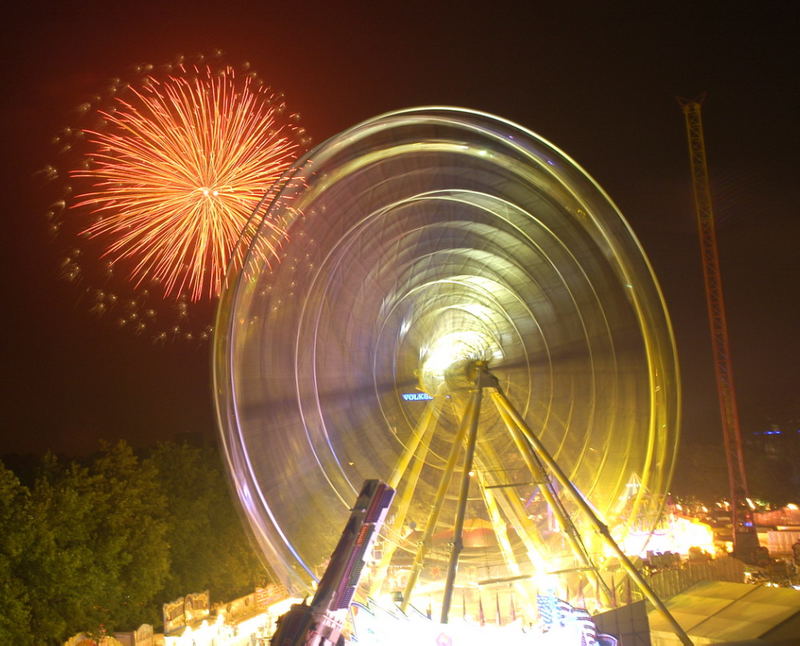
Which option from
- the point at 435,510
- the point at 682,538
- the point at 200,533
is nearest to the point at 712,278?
the point at 682,538

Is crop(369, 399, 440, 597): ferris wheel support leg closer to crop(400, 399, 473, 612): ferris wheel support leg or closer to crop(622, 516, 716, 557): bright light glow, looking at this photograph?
crop(400, 399, 473, 612): ferris wheel support leg

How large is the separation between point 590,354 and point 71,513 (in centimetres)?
1466

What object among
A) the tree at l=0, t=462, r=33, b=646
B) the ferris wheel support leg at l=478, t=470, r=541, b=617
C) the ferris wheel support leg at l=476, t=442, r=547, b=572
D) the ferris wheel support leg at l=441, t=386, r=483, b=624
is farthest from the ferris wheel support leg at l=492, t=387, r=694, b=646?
the tree at l=0, t=462, r=33, b=646

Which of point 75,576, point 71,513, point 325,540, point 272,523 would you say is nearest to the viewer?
point 272,523

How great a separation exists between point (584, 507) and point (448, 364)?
3.47 metres

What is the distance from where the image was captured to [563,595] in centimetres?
1330

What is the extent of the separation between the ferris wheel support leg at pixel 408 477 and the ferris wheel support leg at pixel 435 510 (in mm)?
432

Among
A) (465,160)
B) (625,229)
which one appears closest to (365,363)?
(465,160)

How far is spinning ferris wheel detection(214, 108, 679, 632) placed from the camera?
11367 millimetres

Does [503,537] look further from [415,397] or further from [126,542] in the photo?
[126,542]

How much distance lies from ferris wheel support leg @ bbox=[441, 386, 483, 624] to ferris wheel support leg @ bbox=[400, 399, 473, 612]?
0.55ft

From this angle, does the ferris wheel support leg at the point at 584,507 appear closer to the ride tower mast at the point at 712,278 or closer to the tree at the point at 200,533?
the tree at the point at 200,533

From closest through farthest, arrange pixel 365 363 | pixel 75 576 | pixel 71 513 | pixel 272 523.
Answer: pixel 272 523 → pixel 365 363 → pixel 75 576 → pixel 71 513

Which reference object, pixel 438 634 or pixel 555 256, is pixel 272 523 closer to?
pixel 438 634
